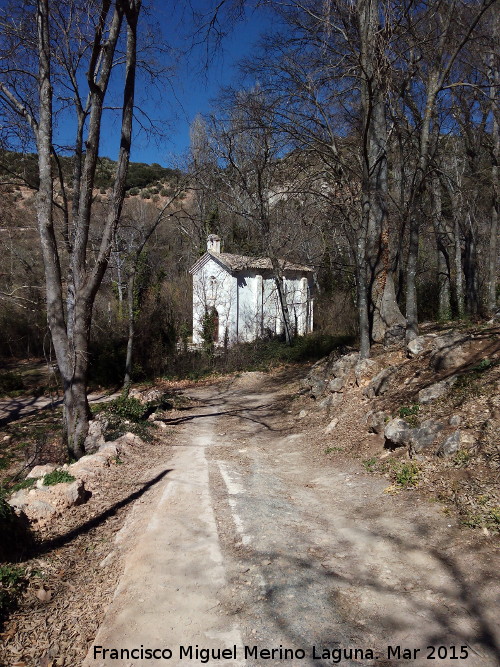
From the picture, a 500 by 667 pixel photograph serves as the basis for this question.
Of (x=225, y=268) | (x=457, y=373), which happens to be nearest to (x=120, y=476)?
(x=457, y=373)

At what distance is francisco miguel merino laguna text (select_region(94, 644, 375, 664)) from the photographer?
3123 millimetres

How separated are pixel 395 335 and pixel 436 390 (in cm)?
414

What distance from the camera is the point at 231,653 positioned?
3.18 meters

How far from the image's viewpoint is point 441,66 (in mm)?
9898

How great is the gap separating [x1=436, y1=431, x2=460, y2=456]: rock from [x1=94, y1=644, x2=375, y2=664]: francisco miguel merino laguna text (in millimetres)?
3379

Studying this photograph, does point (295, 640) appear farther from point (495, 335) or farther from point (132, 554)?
point (495, 335)

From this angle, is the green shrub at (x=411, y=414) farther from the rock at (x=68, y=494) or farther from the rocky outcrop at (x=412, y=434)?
the rock at (x=68, y=494)

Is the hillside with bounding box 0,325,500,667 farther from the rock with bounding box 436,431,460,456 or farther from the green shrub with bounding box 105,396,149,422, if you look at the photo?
the green shrub with bounding box 105,396,149,422

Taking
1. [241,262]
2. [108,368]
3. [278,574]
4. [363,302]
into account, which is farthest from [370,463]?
[241,262]

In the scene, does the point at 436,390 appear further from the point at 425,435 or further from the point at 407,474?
the point at 407,474

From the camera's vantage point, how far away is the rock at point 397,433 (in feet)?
23.0

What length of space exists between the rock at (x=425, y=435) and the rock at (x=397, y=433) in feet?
0.55

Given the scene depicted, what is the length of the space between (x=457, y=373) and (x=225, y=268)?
1894 centimetres

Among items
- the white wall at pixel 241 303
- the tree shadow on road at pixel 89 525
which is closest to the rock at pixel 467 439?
the tree shadow on road at pixel 89 525
